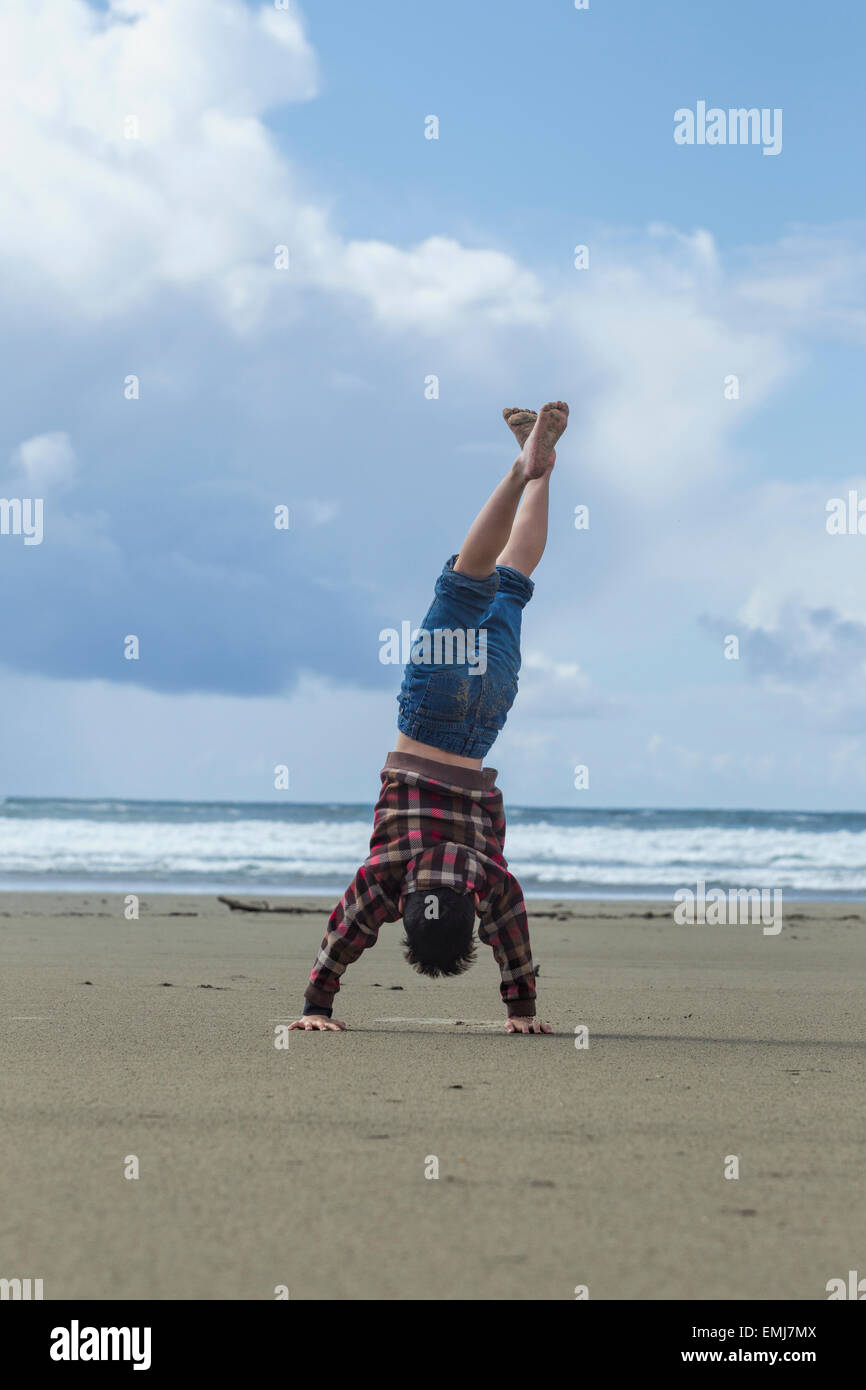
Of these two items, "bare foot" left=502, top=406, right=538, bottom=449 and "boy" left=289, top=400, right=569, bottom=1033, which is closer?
"boy" left=289, top=400, right=569, bottom=1033

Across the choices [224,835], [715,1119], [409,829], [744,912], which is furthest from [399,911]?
[224,835]

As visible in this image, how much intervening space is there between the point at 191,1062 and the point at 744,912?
11.7 m

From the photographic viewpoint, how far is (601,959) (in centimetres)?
827

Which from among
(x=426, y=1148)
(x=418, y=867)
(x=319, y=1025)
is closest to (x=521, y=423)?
(x=418, y=867)

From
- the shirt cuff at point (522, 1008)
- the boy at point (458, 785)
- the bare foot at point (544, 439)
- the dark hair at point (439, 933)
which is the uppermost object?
the bare foot at point (544, 439)

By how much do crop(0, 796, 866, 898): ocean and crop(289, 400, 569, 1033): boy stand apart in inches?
463

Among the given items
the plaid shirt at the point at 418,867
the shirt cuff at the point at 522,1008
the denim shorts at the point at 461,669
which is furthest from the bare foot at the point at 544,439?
the shirt cuff at the point at 522,1008

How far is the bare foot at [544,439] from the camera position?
4344mm

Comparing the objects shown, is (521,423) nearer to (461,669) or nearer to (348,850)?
(461,669)

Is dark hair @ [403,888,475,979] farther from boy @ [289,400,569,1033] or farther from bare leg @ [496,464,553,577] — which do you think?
bare leg @ [496,464,553,577]

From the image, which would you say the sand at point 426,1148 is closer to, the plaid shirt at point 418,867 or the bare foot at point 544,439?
the plaid shirt at point 418,867

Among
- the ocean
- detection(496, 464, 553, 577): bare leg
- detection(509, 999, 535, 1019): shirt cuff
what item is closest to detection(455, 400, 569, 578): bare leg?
detection(496, 464, 553, 577): bare leg

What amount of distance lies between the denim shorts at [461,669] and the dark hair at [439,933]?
570 mm

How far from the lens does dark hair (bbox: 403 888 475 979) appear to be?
13.4 ft
